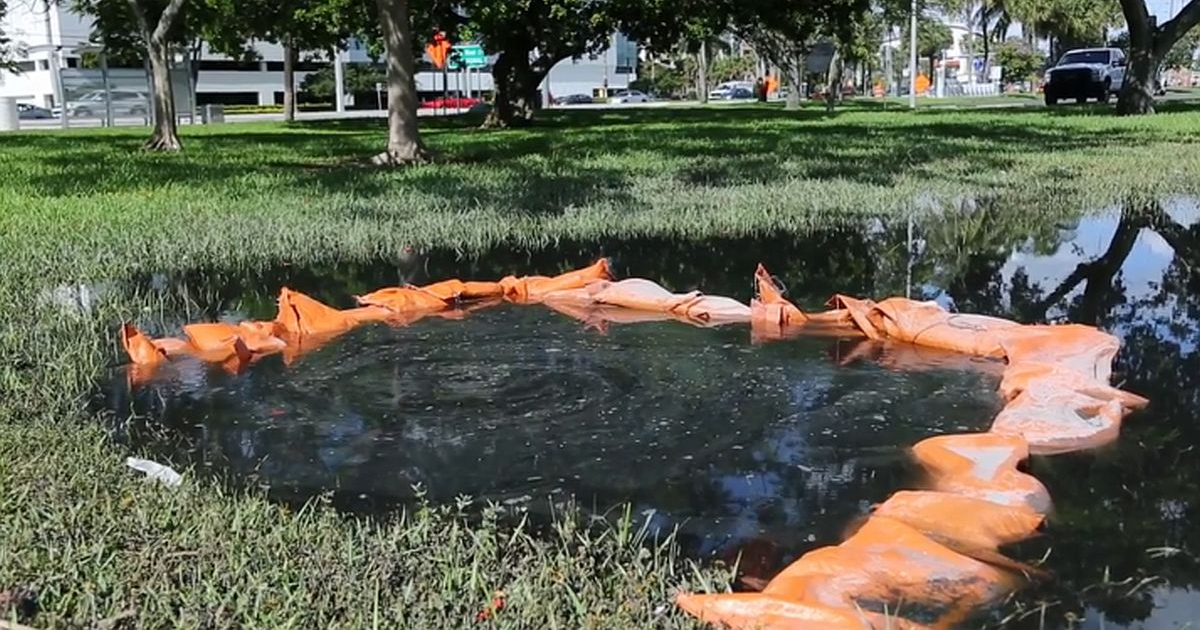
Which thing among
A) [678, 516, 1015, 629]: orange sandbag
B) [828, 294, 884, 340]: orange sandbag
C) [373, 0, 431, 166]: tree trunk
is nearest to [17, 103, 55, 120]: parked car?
[373, 0, 431, 166]: tree trunk

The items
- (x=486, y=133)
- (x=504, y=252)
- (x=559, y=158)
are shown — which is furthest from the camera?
(x=486, y=133)

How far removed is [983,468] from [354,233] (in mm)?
6734

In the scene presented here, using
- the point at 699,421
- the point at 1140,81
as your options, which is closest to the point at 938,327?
the point at 699,421

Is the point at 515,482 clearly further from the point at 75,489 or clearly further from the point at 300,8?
the point at 300,8

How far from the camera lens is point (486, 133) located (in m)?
23.6

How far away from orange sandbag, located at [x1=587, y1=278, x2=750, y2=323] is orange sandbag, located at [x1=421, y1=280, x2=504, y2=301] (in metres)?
0.65

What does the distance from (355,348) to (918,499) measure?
3.38m

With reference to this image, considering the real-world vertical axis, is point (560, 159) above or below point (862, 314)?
above

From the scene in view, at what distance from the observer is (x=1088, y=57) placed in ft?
120

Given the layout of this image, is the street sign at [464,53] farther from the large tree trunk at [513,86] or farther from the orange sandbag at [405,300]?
the orange sandbag at [405,300]

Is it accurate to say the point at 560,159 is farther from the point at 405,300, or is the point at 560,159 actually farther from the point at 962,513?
the point at 962,513

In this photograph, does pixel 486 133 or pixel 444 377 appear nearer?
pixel 444 377

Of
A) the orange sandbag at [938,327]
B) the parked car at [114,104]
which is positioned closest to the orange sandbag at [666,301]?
the orange sandbag at [938,327]

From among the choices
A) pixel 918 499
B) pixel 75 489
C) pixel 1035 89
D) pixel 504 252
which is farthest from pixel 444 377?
pixel 1035 89
